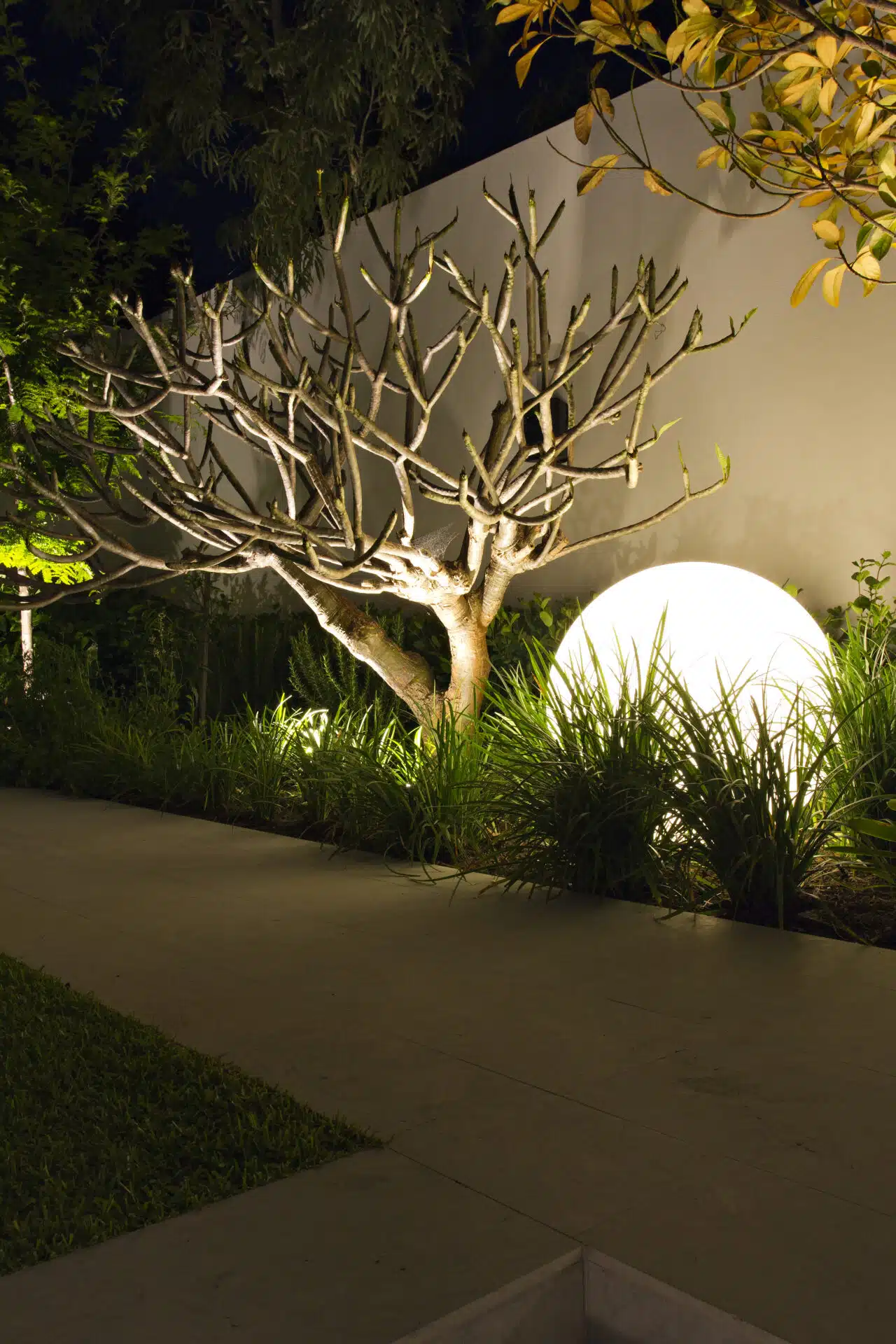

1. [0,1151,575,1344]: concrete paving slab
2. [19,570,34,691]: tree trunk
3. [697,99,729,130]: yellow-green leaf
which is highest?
[697,99,729,130]: yellow-green leaf

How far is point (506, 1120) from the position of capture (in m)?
2.62

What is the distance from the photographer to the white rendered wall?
6379 mm

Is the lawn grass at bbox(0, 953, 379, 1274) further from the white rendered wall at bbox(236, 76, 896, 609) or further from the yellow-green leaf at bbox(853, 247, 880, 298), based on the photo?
the white rendered wall at bbox(236, 76, 896, 609)

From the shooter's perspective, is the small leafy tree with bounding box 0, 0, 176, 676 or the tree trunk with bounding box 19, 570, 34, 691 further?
the tree trunk with bounding box 19, 570, 34, 691

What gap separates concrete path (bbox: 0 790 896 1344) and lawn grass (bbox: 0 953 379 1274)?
0.24ft

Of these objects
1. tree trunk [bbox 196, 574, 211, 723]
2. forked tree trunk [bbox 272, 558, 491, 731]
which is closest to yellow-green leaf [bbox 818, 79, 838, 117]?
forked tree trunk [bbox 272, 558, 491, 731]

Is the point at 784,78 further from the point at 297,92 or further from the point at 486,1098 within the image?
the point at 297,92

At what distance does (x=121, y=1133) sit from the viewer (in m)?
2.62

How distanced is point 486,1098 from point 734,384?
5.17 m

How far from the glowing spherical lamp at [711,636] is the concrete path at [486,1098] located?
1.01 m

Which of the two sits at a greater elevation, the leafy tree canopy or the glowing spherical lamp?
the leafy tree canopy

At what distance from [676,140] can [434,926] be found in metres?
5.15

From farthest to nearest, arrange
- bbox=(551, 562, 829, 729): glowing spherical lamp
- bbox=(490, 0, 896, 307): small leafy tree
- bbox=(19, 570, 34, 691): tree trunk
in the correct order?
bbox=(19, 570, 34, 691): tree trunk
bbox=(551, 562, 829, 729): glowing spherical lamp
bbox=(490, 0, 896, 307): small leafy tree

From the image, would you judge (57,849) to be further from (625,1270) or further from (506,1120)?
(625,1270)
